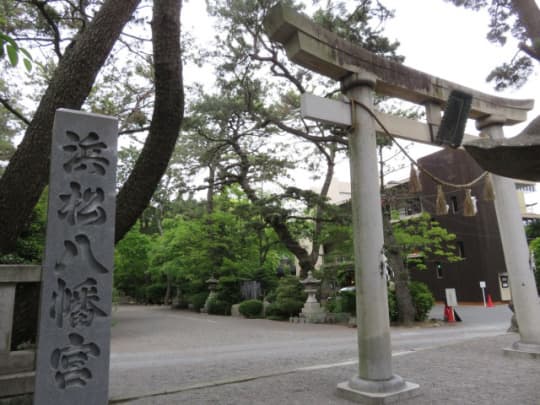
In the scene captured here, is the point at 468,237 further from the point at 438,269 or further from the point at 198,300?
the point at 198,300

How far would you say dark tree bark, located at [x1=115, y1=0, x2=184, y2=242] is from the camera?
483cm

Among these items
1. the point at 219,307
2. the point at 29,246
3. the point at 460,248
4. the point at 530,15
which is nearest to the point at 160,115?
the point at 29,246

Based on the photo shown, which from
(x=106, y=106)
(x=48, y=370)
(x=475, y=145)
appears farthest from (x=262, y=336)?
(x=475, y=145)

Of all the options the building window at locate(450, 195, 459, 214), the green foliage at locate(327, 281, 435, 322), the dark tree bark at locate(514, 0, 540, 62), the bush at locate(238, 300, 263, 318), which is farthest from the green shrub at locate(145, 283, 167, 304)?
the dark tree bark at locate(514, 0, 540, 62)

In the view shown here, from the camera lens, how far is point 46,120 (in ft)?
15.4

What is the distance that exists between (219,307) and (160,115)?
Answer: 19.1m

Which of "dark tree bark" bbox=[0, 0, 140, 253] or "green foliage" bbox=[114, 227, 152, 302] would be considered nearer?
"dark tree bark" bbox=[0, 0, 140, 253]

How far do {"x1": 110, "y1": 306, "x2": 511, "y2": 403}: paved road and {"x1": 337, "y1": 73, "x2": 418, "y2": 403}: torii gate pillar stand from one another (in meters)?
1.99

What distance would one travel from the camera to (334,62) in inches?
198

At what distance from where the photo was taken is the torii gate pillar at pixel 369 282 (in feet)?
14.9

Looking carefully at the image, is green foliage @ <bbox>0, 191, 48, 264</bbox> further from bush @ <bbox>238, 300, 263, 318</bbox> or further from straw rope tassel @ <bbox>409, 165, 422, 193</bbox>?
bush @ <bbox>238, 300, 263, 318</bbox>

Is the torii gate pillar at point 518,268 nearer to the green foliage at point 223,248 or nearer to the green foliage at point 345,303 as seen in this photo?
the green foliage at point 345,303

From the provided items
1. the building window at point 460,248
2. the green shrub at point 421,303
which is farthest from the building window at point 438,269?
the green shrub at point 421,303

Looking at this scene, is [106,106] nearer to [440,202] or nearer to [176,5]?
[176,5]
